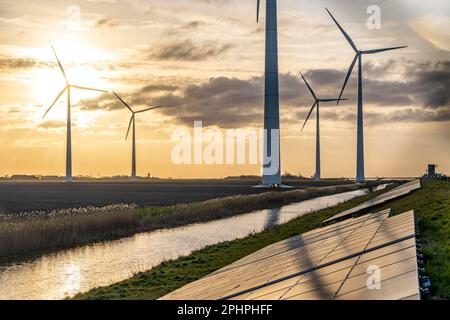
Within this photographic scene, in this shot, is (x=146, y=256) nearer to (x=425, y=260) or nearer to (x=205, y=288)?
(x=205, y=288)

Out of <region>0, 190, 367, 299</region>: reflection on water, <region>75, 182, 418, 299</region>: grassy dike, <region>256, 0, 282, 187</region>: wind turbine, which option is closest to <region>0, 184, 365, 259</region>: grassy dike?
<region>0, 190, 367, 299</region>: reflection on water

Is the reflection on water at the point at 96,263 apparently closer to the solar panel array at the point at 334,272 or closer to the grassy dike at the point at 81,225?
the grassy dike at the point at 81,225

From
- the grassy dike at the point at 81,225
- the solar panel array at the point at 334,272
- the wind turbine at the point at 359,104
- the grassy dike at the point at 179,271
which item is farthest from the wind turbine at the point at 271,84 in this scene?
the solar panel array at the point at 334,272

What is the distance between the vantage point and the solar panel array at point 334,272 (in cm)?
962

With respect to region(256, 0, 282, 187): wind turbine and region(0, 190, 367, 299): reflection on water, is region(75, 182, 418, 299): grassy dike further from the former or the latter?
region(256, 0, 282, 187): wind turbine

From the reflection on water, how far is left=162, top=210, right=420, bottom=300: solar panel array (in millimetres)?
8520

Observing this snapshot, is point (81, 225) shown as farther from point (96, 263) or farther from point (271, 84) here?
point (271, 84)

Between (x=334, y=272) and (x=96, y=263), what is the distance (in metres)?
21.5

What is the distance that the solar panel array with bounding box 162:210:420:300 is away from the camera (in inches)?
379

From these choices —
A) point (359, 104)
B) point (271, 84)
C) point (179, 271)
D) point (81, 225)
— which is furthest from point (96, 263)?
point (359, 104)
